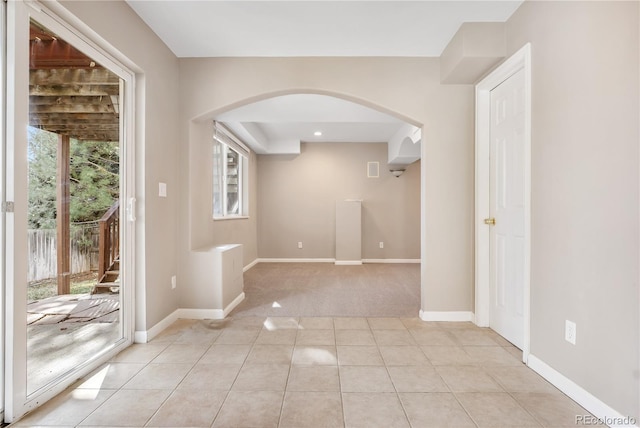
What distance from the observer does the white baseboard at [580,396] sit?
4.76 feet

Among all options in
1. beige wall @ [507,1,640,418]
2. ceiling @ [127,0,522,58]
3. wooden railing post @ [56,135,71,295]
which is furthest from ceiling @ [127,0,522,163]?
wooden railing post @ [56,135,71,295]

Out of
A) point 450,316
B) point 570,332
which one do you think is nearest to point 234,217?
point 450,316

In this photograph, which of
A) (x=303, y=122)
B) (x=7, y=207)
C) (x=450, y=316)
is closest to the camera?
(x=7, y=207)

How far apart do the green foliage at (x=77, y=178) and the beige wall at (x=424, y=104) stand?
0.89m

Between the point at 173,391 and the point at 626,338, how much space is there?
2347mm

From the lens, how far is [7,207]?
4.93 feet

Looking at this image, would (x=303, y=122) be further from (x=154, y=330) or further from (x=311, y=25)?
(x=154, y=330)

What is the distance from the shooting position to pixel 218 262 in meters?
3.05

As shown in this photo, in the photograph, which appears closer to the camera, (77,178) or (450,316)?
(77,178)

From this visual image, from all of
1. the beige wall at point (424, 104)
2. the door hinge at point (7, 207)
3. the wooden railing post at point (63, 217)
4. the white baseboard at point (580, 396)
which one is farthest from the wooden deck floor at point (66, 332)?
the white baseboard at point (580, 396)

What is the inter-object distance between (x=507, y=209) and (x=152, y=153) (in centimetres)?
301

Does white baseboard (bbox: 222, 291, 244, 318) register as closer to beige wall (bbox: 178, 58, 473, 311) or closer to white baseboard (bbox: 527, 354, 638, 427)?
beige wall (bbox: 178, 58, 473, 311)

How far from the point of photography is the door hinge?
1495mm

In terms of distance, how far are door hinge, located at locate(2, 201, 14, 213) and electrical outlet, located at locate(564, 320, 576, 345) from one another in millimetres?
3028
